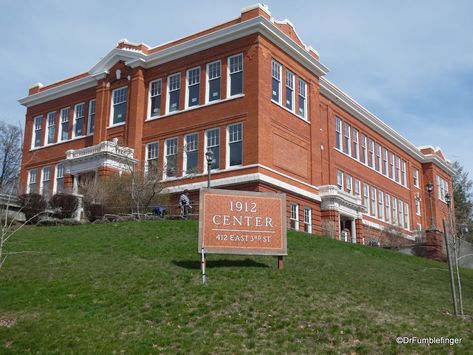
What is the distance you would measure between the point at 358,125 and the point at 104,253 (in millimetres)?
34841

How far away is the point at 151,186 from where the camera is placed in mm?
→ 32812

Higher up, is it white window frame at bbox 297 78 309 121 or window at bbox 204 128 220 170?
white window frame at bbox 297 78 309 121

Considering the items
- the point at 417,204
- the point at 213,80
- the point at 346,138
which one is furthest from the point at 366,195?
the point at 213,80

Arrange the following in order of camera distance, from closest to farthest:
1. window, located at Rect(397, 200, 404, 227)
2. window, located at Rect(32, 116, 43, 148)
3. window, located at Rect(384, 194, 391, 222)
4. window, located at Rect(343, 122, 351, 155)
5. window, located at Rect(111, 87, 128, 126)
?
window, located at Rect(111, 87, 128, 126) → window, located at Rect(32, 116, 43, 148) → window, located at Rect(343, 122, 351, 155) → window, located at Rect(384, 194, 391, 222) → window, located at Rect(397, 200, 404, 227)

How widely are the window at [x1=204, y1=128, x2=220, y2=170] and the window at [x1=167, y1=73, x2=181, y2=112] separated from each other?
144 inches

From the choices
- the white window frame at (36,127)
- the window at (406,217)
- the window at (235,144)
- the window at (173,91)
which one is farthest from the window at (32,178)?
the window at (406,217)

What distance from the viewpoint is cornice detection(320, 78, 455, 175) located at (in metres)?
46.2

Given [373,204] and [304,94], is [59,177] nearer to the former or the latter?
[304,94]

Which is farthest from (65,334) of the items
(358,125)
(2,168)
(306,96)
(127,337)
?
(2,168)

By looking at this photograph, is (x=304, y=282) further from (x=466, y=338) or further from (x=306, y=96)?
(x=306, y=96)

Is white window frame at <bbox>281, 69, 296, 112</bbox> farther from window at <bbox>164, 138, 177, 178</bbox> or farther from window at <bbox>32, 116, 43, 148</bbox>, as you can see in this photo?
window at <bbox>32, 116, 43, 148</bbox>

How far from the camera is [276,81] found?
3716 centimetres

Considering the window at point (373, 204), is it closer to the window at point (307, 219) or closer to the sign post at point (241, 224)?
the window at point (307, 219)

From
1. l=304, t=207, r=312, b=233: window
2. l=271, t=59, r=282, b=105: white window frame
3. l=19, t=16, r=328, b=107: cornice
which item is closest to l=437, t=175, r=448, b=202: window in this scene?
l=19, t=16, r=328, b=107: cornice
